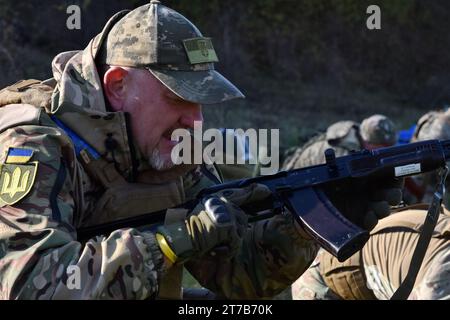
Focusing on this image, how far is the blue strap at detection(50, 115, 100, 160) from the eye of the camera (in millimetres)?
3689

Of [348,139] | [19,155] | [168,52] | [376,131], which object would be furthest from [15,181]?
[376,131]

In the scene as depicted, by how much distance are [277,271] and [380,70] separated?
50.8ft

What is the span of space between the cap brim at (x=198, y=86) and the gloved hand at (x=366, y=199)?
59cm

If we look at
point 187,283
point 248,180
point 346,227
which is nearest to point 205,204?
point 248,180

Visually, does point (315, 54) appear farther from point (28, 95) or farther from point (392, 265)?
point (28, 95)

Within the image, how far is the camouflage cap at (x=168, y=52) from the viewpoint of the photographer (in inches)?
147

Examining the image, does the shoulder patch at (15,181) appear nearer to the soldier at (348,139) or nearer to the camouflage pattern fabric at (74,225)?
the camouflage pattern fabric at (74,225)

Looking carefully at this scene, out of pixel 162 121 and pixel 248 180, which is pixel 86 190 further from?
pixel 248 180

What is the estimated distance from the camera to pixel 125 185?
3855 millimetres

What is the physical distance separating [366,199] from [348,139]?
488cm

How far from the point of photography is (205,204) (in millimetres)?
3531

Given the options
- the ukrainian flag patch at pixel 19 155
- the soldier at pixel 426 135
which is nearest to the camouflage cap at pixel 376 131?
the soldier at pixel 426 135

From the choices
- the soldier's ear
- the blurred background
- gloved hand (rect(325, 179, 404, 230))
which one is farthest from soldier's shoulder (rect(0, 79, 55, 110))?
the blurred background

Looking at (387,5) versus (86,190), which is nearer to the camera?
(86,190)
